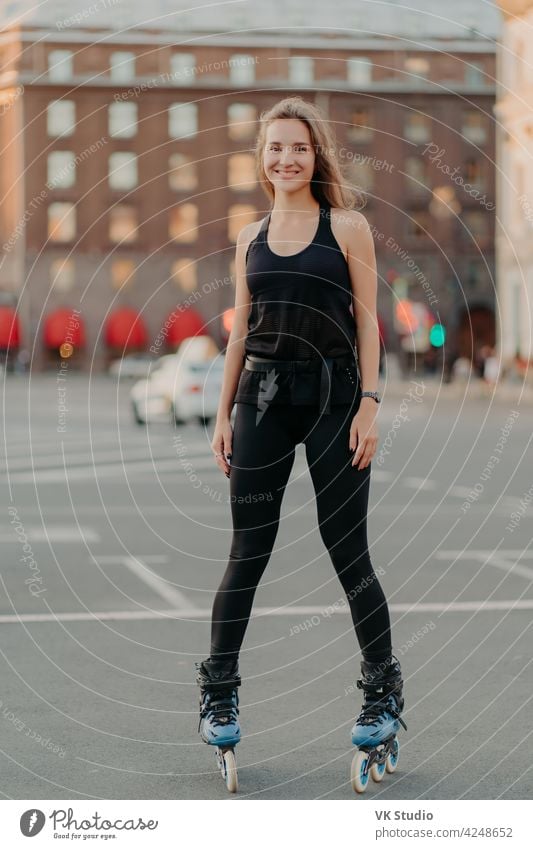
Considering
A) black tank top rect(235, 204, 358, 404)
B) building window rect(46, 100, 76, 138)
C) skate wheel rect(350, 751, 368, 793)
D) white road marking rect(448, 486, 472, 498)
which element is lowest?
skate wheel rect(350, 751, 368, 793)

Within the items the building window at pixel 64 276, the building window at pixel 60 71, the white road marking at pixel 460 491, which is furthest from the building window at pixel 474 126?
the white road marking at pixel 460 491

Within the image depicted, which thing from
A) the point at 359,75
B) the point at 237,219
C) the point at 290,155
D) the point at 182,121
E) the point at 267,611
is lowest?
the point at 290,155

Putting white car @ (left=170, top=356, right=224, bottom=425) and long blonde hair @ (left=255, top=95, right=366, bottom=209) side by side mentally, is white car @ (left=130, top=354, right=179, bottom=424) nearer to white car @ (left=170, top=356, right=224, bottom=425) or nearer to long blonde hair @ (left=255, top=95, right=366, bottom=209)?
white car @ (left=170, top=356, right=224, bottom=425)

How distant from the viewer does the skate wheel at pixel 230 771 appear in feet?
15.1

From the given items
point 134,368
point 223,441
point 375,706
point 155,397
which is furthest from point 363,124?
point 375,706

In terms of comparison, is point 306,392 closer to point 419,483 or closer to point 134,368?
point 419,483

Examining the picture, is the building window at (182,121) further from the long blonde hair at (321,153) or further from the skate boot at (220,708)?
the skate boot at (220,708)

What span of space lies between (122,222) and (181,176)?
4.05 metres

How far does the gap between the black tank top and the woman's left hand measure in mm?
76

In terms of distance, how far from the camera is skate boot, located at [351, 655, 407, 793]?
4.67m

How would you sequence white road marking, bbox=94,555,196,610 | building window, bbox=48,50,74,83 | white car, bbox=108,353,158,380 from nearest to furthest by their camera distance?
white road marking, bbox=94,555,196,610
building window, bbox=48,50,74,83
white car, bbox=108,353,158,380

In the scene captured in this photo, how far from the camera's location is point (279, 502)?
4805 mm

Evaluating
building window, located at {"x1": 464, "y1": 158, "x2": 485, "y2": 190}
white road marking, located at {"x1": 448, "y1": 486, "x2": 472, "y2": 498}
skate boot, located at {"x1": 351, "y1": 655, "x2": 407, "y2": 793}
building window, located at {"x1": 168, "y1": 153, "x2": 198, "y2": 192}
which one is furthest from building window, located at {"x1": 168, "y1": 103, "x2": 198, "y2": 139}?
skate boot, located at {"x1": 351, "y1": 655, "x2": 407, "y2": 793}
